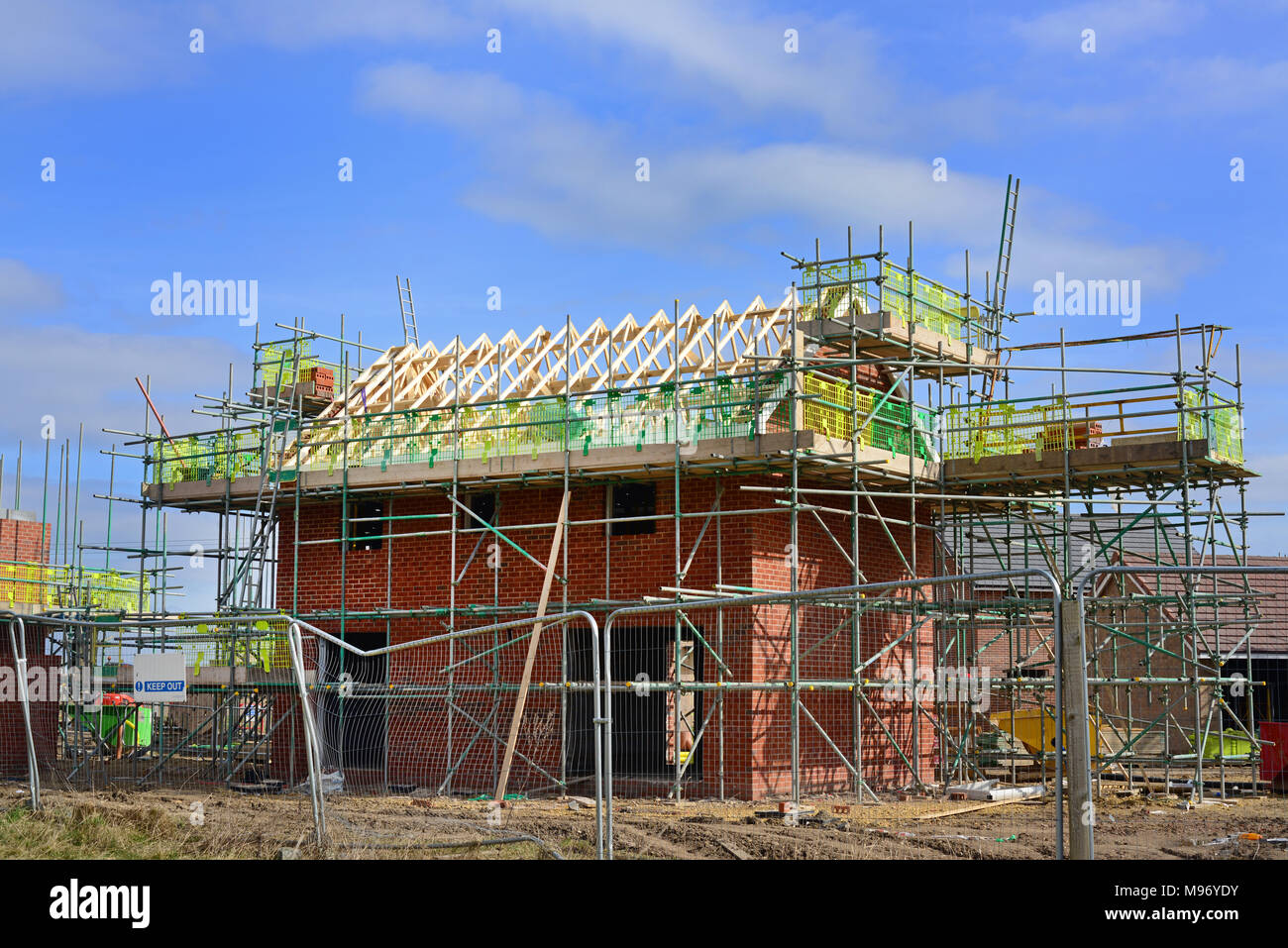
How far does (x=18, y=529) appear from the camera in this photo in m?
36.1

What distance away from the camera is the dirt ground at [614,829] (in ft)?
41.5

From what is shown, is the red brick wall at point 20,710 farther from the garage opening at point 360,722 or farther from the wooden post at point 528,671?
the wooden post at point 528,671

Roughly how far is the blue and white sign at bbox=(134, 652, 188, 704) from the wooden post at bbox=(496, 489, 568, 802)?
15.8 feet

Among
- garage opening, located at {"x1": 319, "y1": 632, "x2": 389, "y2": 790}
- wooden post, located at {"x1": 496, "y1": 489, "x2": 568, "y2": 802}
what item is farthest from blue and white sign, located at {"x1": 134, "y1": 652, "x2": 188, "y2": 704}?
wooden post, located at {"x1": 496, "y1": 489, "x2": 568, "y2": 802}

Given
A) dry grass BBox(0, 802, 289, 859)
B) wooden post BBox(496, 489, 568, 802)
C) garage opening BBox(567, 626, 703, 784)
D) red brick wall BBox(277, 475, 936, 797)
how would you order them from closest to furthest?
dry grass BBox(0, 802, 289, 859) → wooden post BBox(496, 489, 568, 802) → red brick wall BBox(277, 475, 936, 797) → garage opening BBox(567, 626, 703, 784)

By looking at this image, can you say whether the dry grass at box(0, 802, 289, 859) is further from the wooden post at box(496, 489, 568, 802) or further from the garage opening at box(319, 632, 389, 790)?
the wooden post at box(496, 489, 568, 802)

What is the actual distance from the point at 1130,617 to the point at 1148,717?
144 inches

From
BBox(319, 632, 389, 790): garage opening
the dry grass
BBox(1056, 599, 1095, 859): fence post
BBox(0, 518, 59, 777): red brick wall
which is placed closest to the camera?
BBox(1056, 599, 1095, 859): fence post

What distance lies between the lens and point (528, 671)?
20.1 meters

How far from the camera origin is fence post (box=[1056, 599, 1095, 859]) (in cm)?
812

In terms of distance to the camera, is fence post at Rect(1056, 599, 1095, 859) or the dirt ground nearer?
fence post at Rect(1056, 599, 1095, 859)

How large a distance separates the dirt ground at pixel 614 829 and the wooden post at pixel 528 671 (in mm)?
1369

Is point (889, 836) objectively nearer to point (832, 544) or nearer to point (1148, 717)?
point (832, 544)
